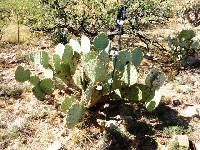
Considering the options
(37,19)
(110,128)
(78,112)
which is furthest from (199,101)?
(37,19)

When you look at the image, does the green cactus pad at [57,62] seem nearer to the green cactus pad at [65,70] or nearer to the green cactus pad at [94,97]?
the green cactus pad at [65,70]

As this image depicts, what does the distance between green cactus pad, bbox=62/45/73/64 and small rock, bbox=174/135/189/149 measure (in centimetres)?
198

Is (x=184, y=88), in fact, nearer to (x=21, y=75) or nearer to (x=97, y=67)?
(x=97, y=67)

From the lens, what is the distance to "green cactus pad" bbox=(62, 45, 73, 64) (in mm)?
6464

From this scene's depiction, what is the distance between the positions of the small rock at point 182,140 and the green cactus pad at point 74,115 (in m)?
1.42

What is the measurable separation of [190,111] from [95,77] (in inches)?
70.7

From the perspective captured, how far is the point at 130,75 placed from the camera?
6.30 meters

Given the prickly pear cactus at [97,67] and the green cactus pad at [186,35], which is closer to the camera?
the prickly pear cactus at [97,67]

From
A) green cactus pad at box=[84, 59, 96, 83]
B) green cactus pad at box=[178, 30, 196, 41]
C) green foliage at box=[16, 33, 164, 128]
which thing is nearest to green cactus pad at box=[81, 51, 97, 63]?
green foliage at box=[16, 33, 164, 128]

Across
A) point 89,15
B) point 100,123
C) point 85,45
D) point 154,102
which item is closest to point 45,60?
point 85,45

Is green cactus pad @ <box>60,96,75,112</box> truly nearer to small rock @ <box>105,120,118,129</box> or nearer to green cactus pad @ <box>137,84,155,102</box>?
small rock @ <box>105,120,118,129</box>

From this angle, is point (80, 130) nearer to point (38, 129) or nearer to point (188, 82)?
point (38, 129)

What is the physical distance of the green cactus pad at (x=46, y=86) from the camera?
6.48 metres

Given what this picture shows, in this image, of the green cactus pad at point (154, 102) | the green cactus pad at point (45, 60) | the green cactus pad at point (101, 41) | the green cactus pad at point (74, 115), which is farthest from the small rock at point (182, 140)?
the green cactus pad at point (45, 60)
